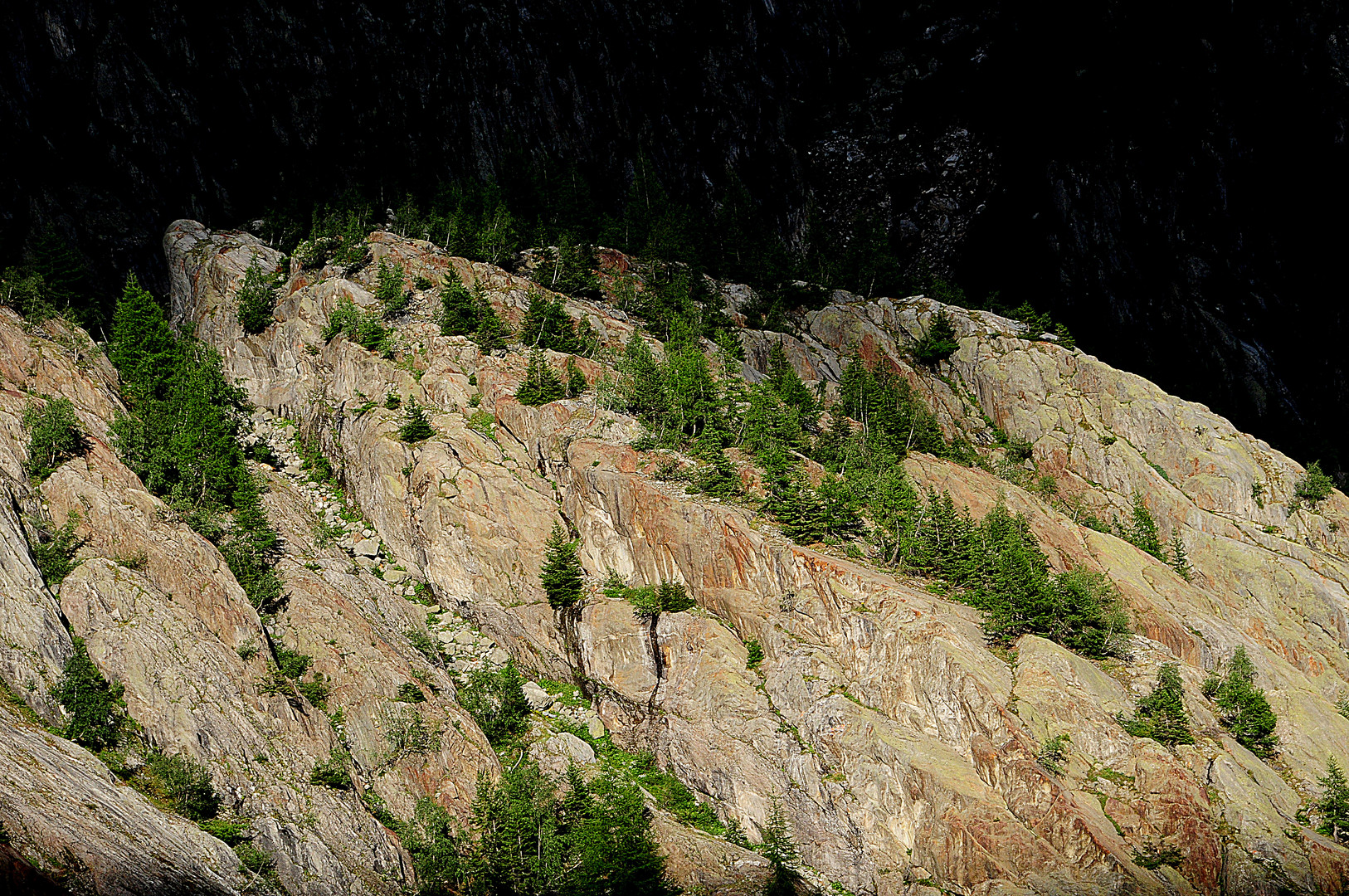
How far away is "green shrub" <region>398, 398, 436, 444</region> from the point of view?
5922 cm

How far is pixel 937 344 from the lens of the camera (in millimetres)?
82312

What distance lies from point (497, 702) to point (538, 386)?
2215 centimetres

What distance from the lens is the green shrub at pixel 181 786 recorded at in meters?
35.1

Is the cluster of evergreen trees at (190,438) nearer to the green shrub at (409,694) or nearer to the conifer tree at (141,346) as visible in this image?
the conifer tree at (141,346)

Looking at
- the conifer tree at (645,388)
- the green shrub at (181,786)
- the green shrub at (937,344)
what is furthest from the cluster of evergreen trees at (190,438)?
the green shrub at (937,344)

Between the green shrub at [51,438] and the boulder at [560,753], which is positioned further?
the green shrub at [51,438]

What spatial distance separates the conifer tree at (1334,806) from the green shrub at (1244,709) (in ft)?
9.16

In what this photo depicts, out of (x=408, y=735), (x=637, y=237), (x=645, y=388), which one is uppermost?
(x=637, y=237)

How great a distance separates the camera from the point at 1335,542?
68438 millimetres

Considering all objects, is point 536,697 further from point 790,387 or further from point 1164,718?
point 1164,718

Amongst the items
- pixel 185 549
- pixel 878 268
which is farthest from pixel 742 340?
pixel 185 549

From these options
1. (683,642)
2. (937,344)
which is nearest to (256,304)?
(683,642)

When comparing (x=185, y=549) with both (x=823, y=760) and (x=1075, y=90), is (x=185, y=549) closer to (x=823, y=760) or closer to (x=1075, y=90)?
(x=823, y=760)

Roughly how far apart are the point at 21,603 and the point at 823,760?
35808 mm
